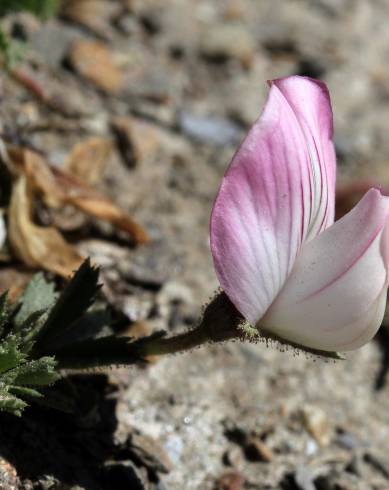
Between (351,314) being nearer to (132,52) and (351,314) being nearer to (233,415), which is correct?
(233,415)

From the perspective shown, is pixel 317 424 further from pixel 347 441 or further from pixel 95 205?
pixel 95 205

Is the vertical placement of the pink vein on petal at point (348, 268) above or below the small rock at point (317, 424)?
above

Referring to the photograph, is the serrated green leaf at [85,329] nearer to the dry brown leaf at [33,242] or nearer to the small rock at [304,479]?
the dry brown leaf at [33,242]

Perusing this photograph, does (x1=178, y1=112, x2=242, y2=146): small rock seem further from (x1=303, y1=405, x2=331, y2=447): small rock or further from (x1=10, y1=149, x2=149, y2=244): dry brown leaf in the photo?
(x1=303, y1=405, x2=331, y2=447): small rock

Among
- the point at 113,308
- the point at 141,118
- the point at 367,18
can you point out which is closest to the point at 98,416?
the point at 113,308

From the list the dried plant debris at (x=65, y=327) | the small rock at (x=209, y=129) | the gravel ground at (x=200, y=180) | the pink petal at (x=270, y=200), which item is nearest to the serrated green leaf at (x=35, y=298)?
the dried plant debris at (x=65, y=327)

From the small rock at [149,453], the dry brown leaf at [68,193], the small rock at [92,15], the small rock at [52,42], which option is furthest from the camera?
the small rock at [92,15]
